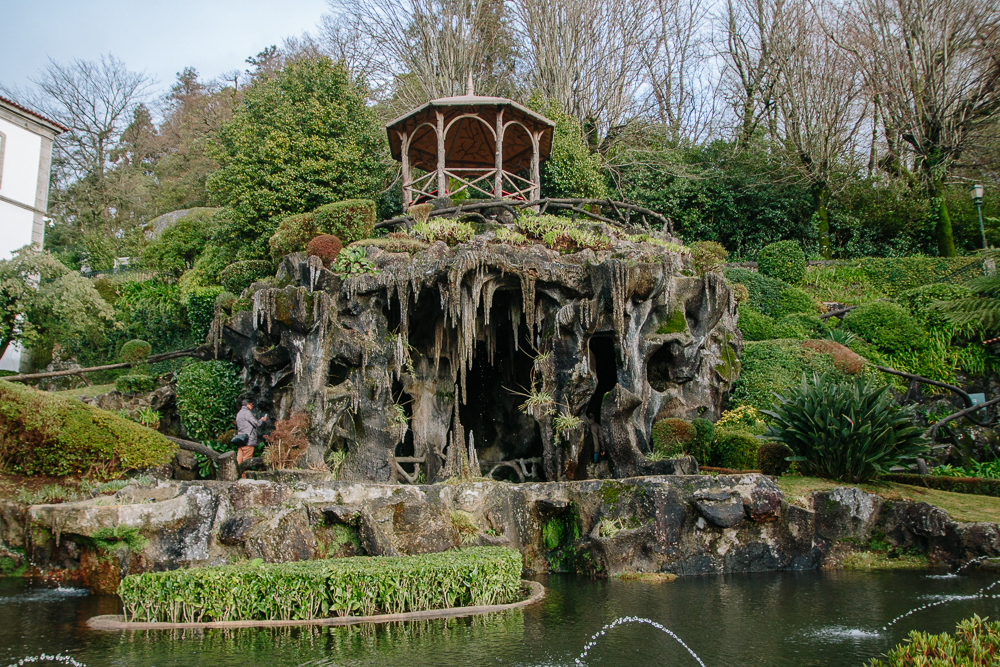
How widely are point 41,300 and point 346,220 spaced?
28.9ft

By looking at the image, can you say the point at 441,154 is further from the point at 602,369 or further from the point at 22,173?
the point at 22,173

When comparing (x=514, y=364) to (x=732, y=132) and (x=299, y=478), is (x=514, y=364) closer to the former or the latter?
(x=299, y=478)

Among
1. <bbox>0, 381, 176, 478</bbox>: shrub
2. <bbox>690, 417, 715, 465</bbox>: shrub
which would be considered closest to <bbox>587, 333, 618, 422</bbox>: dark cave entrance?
<bbox>690, 417, 715, 465</bbox>: shrub

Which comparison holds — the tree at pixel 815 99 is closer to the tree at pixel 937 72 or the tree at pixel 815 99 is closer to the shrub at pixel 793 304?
the tree at pixel 937 72

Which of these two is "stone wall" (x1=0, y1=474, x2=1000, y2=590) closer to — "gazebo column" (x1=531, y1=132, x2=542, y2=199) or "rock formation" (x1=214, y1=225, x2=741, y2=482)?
"rock formation" (x1=214, y1=225, x2=741, y2=482)

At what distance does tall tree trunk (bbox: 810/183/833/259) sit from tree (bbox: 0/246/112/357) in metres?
25.3

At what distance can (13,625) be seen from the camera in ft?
25.1

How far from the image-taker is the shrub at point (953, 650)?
178 inches

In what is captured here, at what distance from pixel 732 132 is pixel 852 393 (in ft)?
74.3

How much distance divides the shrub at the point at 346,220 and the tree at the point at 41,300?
7.43 m

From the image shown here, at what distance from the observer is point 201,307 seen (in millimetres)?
21250

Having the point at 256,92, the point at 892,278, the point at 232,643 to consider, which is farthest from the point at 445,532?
the point at 892,278

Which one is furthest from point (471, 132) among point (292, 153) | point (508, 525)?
point (508, 525)

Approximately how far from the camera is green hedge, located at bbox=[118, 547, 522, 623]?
7805 millimetres
